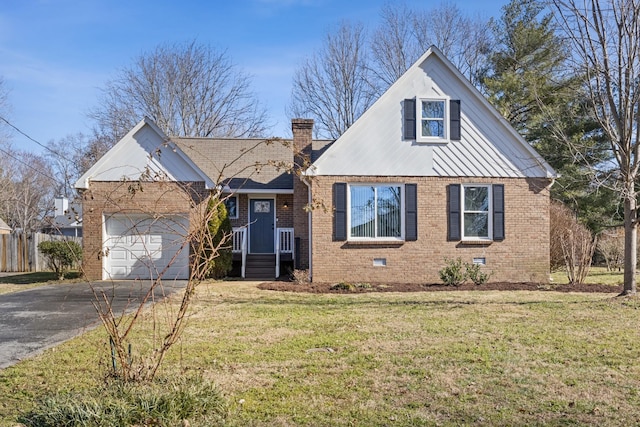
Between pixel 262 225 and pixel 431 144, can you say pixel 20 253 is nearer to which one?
pixel 262 225

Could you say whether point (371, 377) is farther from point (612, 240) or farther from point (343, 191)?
point (612, 240)

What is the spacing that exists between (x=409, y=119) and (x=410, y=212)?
2.68 metres

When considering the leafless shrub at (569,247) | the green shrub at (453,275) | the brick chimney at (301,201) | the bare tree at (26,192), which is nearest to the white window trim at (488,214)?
the green shrub at (453,275)

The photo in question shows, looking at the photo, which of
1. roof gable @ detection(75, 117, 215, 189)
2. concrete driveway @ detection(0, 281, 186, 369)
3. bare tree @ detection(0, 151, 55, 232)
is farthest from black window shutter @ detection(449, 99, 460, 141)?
bare tree @ detection(0, 151, 55, 232)

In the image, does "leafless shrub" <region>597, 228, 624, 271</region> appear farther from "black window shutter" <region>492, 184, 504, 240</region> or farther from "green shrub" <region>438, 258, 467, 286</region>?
"green shrub" <region>438, 258, 467, 286</region>

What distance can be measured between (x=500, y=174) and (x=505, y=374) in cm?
1046

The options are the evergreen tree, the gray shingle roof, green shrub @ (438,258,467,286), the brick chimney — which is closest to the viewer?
green shrub @ (438,258,467,286)

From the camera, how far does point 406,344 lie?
6992 mm

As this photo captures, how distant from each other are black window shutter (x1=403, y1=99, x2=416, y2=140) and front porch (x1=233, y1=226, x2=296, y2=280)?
5.37 m

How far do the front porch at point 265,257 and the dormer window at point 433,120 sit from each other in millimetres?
5766

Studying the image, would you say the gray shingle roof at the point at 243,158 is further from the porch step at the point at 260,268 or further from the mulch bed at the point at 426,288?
the mulch bed at the point at 426,288

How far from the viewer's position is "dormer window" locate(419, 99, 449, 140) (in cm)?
1488

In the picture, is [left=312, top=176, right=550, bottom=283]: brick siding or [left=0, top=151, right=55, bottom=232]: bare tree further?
[left=0, top=151, right=55, bottom=232]: bare tree

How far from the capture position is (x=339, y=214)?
1455 centimetres
